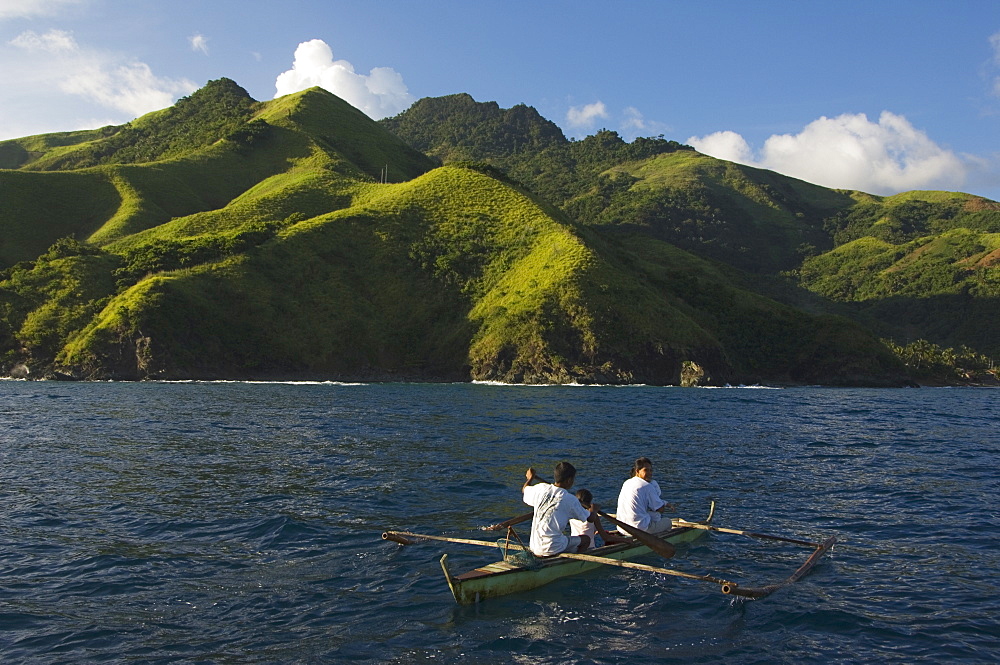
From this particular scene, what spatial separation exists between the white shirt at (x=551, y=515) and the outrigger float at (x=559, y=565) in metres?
0.27

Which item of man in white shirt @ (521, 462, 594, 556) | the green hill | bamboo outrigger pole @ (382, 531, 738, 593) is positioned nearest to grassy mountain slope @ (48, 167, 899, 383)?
the green hill

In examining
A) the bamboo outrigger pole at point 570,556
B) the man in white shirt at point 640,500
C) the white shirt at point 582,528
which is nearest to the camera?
the bamboo outrigger pole at point 570,556

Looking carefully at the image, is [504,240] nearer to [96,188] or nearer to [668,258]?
[668,258]

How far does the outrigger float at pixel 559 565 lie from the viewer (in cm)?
1419

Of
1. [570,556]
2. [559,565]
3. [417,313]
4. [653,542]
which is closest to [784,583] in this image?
[653,542]

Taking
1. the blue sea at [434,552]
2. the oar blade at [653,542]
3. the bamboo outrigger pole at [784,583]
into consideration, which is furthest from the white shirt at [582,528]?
the bamboo outrigger pole at [784,583]

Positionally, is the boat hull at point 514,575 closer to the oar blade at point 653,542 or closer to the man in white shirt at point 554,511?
the man in white shirt at point 554,511

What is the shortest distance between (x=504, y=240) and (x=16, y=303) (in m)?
80.5

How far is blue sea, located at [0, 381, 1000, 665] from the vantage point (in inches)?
492

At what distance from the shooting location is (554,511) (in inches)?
619

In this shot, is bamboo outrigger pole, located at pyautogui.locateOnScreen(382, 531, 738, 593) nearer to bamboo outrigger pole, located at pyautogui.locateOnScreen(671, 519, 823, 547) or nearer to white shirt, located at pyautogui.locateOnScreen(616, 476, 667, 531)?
white shirt, located at pyautogui.locateOnScreen(616, 476, 667, 531)

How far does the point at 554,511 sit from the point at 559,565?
122 centimetres

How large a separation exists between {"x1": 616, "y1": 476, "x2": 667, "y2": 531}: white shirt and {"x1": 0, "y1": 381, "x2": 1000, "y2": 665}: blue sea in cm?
124

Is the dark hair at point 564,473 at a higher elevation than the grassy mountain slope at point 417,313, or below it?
below
